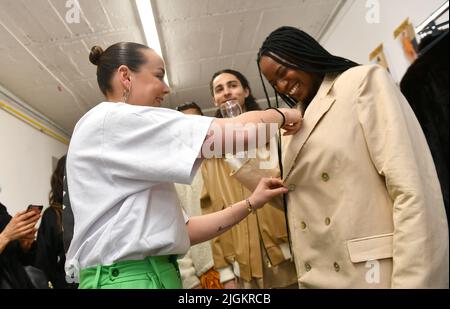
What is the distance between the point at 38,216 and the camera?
3.43 feet

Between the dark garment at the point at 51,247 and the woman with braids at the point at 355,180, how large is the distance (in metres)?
0.84

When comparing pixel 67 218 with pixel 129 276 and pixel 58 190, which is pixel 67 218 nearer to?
pixel 129 276

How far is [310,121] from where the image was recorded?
30.3 inches

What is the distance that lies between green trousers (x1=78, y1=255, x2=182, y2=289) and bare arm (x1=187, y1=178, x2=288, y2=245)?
19cm

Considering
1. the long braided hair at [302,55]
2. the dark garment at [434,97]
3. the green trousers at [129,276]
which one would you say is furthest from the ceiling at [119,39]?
the dark garment at [434,97]

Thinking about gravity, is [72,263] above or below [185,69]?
below

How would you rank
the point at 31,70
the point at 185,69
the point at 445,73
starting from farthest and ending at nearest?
the point at 185,69
the point at 31,70
the point at 445,73

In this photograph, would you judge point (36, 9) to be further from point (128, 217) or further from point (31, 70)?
point (128, 217)

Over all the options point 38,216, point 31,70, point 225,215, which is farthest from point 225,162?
point 31,70

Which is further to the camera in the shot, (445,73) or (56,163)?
(56,163)

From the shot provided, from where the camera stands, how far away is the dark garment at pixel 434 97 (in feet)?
1.75

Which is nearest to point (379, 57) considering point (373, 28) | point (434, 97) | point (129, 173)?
point (373, 28)

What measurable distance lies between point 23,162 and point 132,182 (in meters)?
0.81
